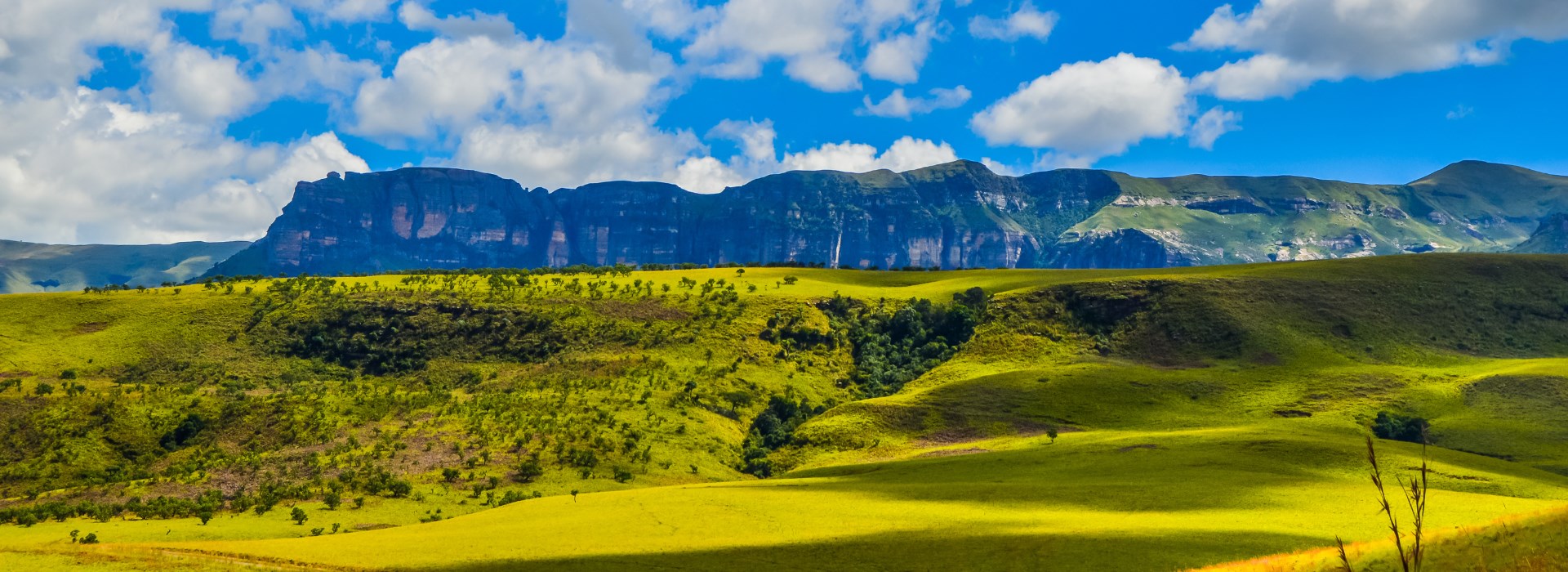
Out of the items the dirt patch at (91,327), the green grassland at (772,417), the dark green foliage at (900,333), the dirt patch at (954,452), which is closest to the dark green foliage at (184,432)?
the green grassland at (772,417)

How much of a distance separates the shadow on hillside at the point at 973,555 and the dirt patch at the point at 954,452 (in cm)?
5523

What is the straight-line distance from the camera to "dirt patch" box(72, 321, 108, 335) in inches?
6644

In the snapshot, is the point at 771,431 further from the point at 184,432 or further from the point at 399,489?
the point at 184,432

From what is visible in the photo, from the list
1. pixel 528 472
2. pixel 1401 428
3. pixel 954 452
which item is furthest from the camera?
pixel 1401 428

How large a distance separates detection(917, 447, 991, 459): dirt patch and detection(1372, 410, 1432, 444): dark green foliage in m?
43.2

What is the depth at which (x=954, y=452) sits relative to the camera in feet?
397

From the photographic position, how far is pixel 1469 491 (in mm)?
88375

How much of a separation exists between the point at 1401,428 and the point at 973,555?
8750 centimetres

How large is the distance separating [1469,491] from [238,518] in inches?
3814

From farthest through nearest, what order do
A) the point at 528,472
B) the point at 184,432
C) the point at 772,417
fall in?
the point at 772,417, the point at 184,432, the point at 528,472

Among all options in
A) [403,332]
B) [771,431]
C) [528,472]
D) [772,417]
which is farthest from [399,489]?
[403,332]

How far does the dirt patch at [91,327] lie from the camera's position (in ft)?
554

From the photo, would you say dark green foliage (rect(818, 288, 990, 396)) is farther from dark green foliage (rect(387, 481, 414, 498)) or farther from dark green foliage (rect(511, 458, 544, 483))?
dark green foliage (rect(387, 481, 414, 498))

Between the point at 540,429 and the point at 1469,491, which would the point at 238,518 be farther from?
the point at 1469,491
